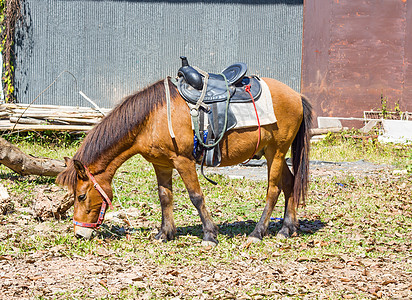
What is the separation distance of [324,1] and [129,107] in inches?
375

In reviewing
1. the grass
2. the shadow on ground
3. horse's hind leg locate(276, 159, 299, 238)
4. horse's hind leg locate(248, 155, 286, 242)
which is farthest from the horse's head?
horse's hind leg locate(276, 159, 299, 238)

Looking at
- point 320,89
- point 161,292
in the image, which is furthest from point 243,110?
point 320,89

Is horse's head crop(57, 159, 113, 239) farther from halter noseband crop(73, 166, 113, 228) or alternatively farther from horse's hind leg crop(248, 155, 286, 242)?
horse's hind leg crop(248, 155, 286, 242)

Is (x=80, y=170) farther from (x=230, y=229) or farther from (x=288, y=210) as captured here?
(x=288, y=210)

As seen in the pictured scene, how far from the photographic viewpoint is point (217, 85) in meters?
5.53

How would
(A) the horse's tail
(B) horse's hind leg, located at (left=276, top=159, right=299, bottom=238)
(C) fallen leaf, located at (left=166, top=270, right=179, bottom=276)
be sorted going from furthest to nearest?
(A) the horse's tail → (B) horse's hind leg, located at (left=276, top=159, right=299, bottom=238) → (C) fallen leaf, located at (left=166, top=270, right=179, bottom=276)

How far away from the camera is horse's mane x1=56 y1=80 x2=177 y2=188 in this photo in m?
5.20

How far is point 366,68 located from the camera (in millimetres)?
13016

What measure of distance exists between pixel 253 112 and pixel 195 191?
1126mm

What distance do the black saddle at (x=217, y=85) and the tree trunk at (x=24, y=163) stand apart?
3237 mm

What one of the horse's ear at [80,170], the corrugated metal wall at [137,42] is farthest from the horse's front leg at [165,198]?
the corrugated metal wall at [137,42]

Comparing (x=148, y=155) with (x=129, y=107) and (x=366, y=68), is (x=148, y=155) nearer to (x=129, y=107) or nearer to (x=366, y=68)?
(x=129, y=107)

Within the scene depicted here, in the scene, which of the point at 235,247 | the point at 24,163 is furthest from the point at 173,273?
the point at 24,163

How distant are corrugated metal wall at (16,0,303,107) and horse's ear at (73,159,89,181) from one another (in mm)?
9282
